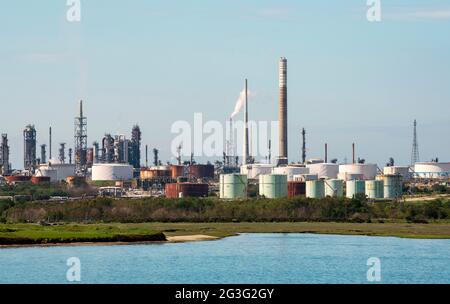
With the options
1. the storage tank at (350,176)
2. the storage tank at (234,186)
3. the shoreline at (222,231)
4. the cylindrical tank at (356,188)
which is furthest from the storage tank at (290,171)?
the shoreline at (222,231)

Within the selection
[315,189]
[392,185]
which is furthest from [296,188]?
[392,185]

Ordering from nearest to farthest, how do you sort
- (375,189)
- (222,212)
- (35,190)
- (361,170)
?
(222,212) < (375,189) < (35,190) < (361,170)

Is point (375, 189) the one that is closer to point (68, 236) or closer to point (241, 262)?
point (68, 236)

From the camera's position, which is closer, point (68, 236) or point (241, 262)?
point (241, 262)

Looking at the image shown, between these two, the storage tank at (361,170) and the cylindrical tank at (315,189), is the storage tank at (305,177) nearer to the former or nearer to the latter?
the storage tank at (361,170)
